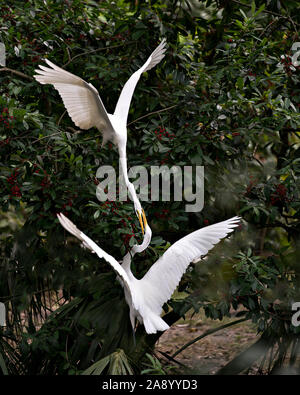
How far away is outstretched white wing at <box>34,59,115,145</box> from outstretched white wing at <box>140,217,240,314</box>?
520mm

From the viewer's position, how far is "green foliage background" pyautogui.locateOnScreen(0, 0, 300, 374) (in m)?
2.48

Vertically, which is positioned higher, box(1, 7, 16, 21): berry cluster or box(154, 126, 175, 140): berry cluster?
box(1, 7, 16, 21): berry cluster

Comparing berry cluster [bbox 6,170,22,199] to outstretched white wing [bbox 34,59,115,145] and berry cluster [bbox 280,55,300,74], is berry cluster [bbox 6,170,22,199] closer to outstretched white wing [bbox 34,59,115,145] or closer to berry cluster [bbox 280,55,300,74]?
outstretched white wing [bbox 34,59,115,145]

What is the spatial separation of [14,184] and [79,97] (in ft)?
1.96

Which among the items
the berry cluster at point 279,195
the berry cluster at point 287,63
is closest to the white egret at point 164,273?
the berry cluster at point 279,195

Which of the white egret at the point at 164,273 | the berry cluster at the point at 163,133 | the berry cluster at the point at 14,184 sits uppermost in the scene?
the berry cluster at the point at 163,133

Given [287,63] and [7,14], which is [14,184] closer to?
[7,14]

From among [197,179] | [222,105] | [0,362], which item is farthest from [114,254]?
[222,105]

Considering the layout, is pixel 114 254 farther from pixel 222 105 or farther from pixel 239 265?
pixel 222 105

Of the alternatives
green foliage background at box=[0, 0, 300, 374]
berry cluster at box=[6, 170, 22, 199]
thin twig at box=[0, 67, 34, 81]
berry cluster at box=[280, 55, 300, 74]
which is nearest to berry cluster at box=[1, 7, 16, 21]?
green foliage background at box=[0, 0, 300, 374]

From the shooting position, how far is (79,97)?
84.0 inches

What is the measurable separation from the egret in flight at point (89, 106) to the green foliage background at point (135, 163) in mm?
260

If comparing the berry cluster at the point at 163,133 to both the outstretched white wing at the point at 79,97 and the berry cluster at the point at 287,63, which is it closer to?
the outstretched white wing at the point at 79,97

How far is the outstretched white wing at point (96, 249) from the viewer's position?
5.72 feet
